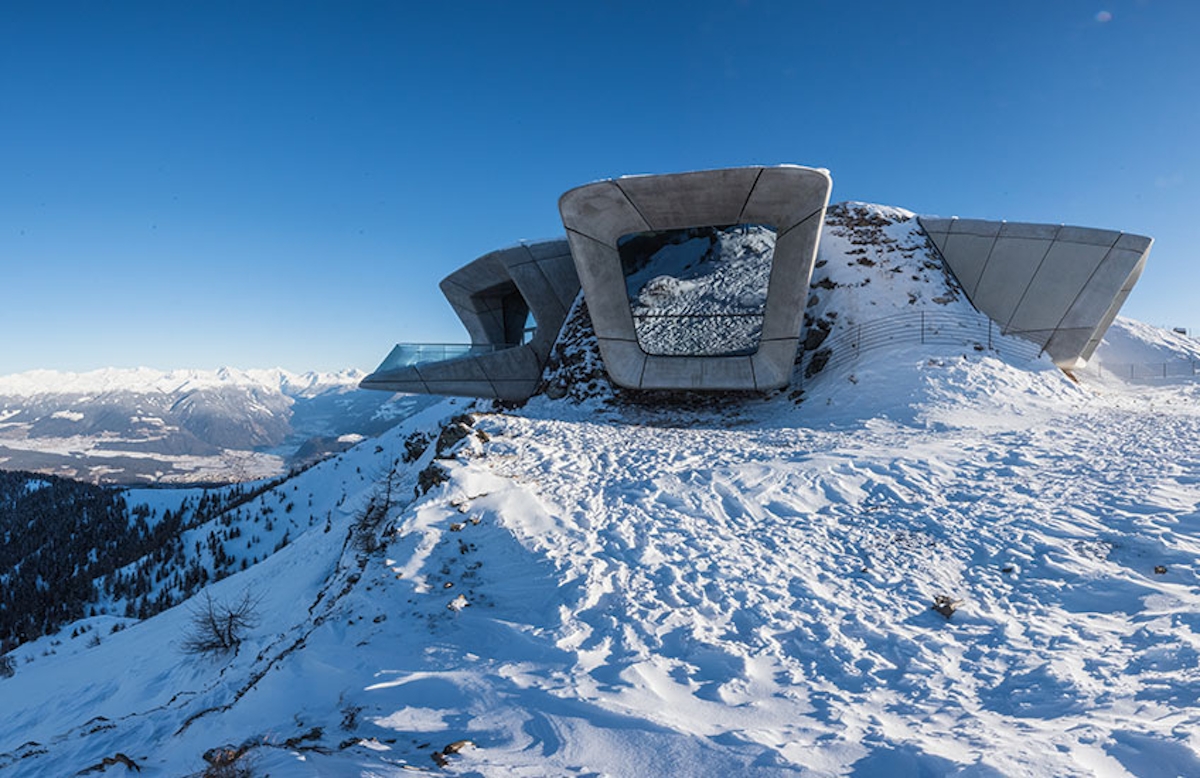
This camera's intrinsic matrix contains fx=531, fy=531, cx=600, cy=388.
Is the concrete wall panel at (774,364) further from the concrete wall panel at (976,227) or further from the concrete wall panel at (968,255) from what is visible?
the concrete wall panel at (976,227)

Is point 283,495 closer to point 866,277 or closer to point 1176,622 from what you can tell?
point 866,277

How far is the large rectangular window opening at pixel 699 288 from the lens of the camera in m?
18.2

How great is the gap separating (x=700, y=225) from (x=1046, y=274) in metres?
13.0

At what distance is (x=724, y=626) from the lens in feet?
17.4

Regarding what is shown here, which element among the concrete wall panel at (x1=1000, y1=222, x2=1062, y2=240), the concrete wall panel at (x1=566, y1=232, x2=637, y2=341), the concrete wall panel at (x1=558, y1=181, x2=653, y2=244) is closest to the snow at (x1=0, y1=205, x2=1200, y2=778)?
the concrete wall panel at (x1=566, y1=232, x2=637, y2=341)

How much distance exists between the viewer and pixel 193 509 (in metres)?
80.9

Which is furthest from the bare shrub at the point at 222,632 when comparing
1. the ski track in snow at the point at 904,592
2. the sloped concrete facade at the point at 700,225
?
the sloped concrete facade at the point at 700,225

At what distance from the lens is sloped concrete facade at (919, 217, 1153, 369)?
60.3 feet

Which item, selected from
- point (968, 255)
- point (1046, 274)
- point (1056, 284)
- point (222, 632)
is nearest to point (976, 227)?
point (968, 255)

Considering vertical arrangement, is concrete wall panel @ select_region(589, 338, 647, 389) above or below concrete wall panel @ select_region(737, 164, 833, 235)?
below

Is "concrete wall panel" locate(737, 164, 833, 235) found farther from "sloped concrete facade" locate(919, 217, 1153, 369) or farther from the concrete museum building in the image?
"sloped concrete facade" locate(919, 217, 1153, 369)

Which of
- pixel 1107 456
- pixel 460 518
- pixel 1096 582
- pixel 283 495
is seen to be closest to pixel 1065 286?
pixel 1107 456

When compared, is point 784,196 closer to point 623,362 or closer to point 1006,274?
point 623,362

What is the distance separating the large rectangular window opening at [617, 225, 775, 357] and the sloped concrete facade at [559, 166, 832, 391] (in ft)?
1.95
